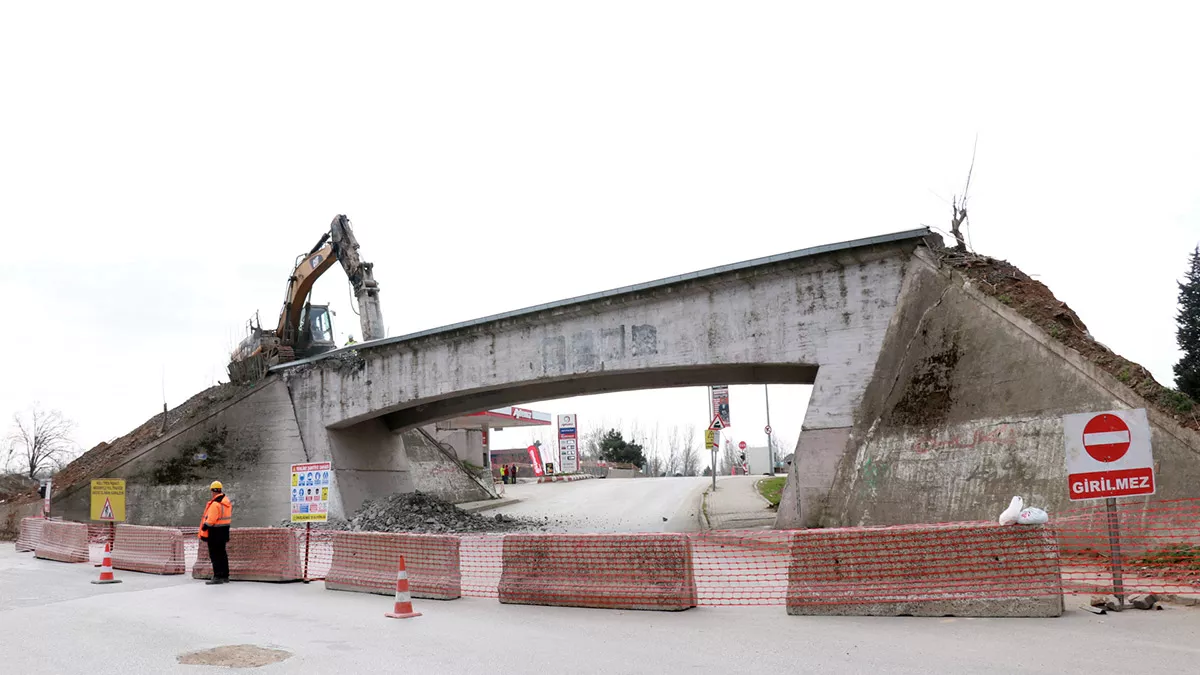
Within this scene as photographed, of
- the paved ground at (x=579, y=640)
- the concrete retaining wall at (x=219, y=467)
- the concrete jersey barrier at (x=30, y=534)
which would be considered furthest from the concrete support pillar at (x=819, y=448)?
the concrete jersey barrier at (x=30, y=534)

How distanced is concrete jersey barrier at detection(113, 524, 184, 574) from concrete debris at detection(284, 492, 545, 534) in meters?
6.12

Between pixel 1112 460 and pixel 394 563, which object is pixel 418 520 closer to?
pixel 394 563

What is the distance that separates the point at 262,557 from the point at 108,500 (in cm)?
845

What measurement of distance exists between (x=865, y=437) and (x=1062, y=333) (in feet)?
11.9

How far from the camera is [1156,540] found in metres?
9.50

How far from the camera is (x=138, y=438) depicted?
28.6 metres

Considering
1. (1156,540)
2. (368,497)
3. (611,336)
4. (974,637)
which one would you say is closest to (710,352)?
(611,336)

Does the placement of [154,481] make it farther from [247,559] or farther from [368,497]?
[247,559]

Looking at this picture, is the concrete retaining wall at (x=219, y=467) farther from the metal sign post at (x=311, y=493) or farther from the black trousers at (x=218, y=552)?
→ the black trousers at (x=218, y=552)

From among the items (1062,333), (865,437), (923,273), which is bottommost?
(865,437)

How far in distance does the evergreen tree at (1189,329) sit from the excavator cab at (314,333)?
34.2m

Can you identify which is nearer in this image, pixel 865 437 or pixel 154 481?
pixel 865 437

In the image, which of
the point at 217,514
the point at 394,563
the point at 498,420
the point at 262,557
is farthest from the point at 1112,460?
the point at 498,420

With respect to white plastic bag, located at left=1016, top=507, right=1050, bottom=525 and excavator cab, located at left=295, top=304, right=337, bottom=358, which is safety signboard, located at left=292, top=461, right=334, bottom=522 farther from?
excavator cab, located at left=295, top=304, right=337, bottom=358
